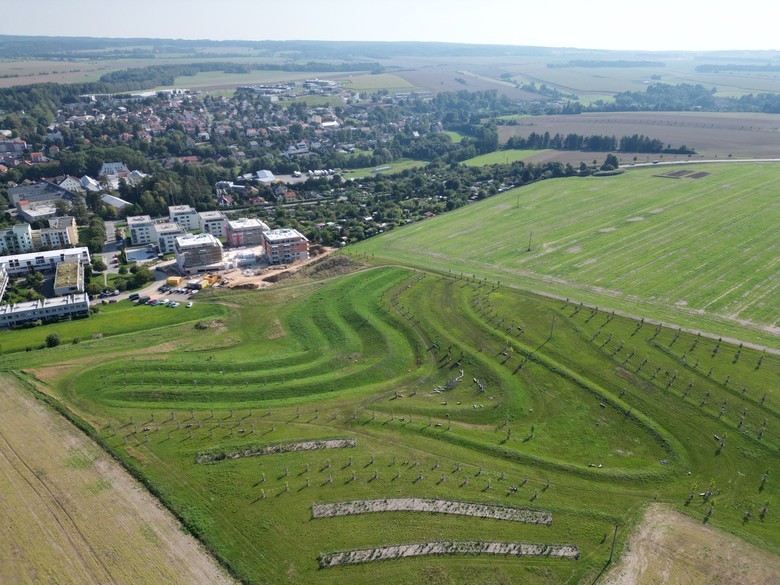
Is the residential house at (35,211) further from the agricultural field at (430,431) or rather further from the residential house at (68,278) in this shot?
the agricultural field at (430,431)

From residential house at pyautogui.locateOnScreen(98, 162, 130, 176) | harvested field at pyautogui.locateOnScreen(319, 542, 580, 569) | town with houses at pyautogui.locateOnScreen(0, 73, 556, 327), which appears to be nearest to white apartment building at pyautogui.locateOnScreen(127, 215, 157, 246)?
town with houses at pyautogui.locateOnScreen(0, 73, 556, 327)

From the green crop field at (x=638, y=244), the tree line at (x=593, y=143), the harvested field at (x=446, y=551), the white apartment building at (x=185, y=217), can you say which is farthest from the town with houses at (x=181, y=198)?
the harvested field at (x=446, y=551)

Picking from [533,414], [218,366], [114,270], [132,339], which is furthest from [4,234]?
[533,414]

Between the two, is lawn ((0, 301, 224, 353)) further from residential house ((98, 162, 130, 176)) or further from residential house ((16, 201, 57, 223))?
residential house ((98, 162, 130, 176))

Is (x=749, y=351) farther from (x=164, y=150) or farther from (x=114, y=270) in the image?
(x=164, y=150)

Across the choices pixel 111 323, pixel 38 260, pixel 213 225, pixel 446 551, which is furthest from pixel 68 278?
pixel 446 551

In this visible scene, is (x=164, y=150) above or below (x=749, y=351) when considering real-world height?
above

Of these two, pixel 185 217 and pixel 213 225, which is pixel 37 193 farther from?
pixel 213 225

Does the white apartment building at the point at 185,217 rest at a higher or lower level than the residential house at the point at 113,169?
lower
